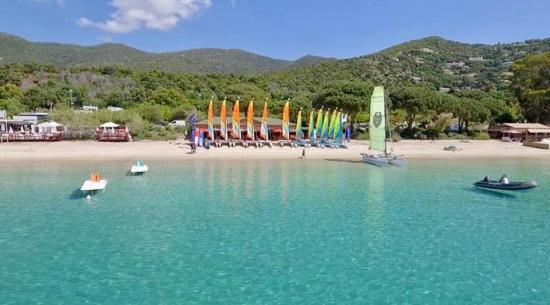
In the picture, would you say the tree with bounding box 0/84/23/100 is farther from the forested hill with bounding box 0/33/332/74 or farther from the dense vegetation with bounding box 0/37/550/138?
the forested hill with bounding box 0/33/332/74

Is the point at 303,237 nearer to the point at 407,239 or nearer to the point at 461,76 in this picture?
the point at 407,239

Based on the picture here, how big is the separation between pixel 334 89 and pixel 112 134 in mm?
30403

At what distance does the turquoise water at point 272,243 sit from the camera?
12.1m

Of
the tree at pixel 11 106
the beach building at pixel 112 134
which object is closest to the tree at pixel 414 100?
the beach building at pixel 112 134

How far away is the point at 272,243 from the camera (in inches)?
648

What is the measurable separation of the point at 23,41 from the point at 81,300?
512ft

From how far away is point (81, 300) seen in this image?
11.4 metres

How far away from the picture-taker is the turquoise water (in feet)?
39.8

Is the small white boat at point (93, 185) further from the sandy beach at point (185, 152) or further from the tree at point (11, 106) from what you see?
the tree at point (11, 106)

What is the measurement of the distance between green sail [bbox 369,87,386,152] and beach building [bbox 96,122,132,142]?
28.8m

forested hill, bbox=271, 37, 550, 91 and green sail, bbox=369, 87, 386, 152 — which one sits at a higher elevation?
forested hill, bbox=271, 37, 550, 91

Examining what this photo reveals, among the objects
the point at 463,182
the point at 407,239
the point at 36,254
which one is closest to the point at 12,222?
the point at 36,254

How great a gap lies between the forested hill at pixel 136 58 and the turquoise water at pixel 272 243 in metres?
118

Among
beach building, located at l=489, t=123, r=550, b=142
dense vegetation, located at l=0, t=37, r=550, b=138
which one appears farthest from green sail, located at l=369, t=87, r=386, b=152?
beach building, located at l=489, t=123, r=550, b=142
